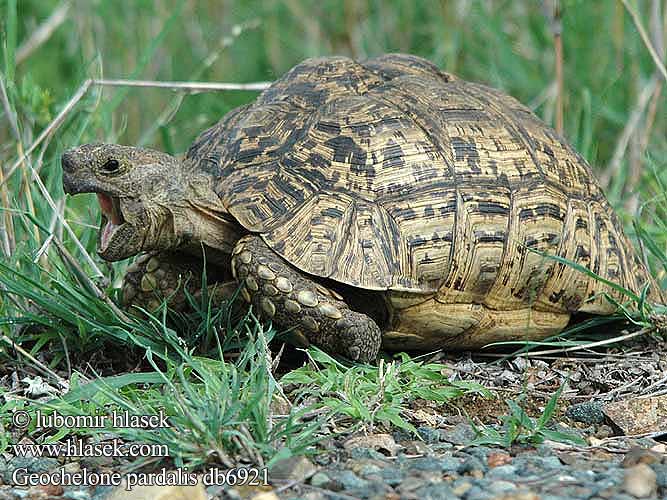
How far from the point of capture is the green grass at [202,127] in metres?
2.99

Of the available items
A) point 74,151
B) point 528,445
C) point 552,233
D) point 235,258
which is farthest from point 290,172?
point 528,445

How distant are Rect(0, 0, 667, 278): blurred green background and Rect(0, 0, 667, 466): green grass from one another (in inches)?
0.7

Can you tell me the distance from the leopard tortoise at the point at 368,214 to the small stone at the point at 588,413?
42cm

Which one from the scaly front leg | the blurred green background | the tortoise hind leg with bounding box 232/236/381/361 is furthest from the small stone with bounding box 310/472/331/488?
the blurred green background

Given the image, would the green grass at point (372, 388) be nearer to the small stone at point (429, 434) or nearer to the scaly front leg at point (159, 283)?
the small stone at point (429, 434)

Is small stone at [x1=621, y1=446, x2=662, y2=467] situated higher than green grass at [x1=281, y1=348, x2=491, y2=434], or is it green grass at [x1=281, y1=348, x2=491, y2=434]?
small stone at [x1=621, y1=446, x2=662, y2=467]

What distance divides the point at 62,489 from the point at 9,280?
1266 millimetres

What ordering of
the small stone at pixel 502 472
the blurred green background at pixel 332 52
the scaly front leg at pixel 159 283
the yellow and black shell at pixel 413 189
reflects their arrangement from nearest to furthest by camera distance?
the small stone at pixel 502 472 < the yellow and black shell at pixel 413 189 < the scaly front leg at pixel 159 283 < the blurred green background at pixel 332 52

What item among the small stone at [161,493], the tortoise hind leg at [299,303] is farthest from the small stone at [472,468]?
the tortoise hind leg at [299,303]

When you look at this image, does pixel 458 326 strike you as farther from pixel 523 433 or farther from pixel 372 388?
pixel 523 433

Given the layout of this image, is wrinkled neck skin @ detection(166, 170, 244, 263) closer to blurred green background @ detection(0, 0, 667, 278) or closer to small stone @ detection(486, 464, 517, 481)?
blurred green background @ detection(0, 0, 667, 278)

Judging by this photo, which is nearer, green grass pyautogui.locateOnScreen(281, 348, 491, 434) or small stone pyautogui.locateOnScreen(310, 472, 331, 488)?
small stone pyautogui.locateOnScreen(310, 472, 331, 488)

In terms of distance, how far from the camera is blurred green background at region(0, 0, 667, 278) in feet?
16.8

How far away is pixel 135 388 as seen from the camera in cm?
338
